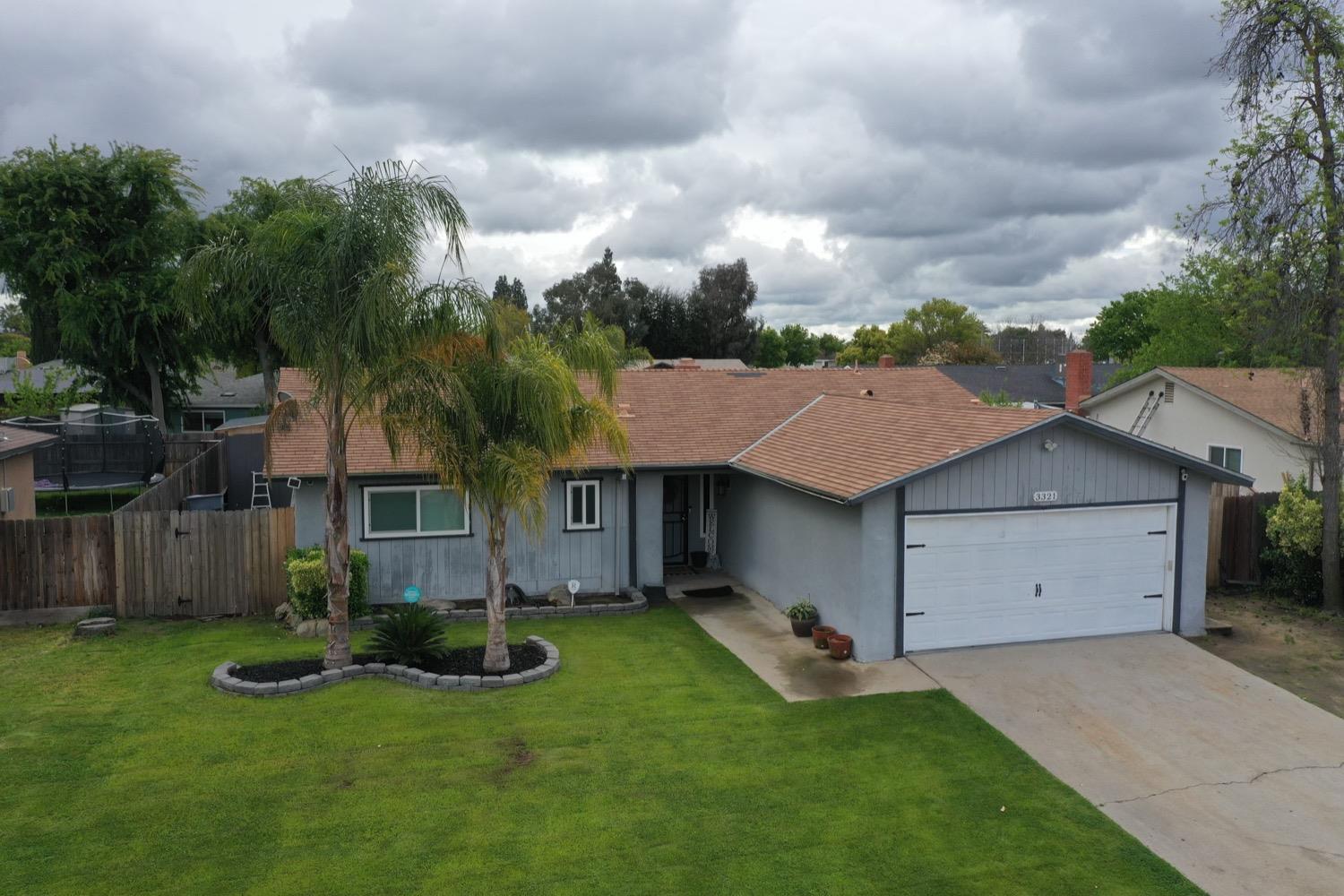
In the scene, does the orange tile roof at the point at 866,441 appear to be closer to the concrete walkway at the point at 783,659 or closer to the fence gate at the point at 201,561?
the concrete walkway at the point at 783,659

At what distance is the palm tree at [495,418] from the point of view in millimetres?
10742

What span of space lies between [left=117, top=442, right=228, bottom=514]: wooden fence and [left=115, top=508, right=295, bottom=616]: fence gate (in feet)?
2.36

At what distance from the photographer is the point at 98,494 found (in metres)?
27.0

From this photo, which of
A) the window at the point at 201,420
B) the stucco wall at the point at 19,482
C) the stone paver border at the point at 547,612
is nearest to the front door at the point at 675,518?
the stone paver border at the point at 547,612

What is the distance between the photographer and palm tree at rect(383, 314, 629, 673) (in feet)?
35.2

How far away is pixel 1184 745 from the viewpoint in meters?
9.80

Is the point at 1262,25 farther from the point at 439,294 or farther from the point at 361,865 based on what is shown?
the point at 361,865

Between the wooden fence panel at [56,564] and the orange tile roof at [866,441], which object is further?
the wooden fence panel at [56,564]

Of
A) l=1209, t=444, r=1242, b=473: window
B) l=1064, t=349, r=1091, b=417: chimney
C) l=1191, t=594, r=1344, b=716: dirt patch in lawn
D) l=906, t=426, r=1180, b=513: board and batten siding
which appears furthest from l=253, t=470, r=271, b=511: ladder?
l=1064, t=349, r=1091, b=417: chimney

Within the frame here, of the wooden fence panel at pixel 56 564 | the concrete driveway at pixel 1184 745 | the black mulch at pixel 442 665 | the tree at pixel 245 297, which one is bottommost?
the concrete driveway at pixel 1184 745

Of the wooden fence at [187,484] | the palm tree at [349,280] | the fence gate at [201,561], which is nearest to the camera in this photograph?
the palm tree at [349,280]

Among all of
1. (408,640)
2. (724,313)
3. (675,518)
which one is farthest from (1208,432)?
(724,313)

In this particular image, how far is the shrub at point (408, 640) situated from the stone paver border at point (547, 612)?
7.78 ft

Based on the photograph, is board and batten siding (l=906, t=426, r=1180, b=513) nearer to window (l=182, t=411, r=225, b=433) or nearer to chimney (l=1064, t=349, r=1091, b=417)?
chimney (l=1064, t=349, r=1091, b=417)
